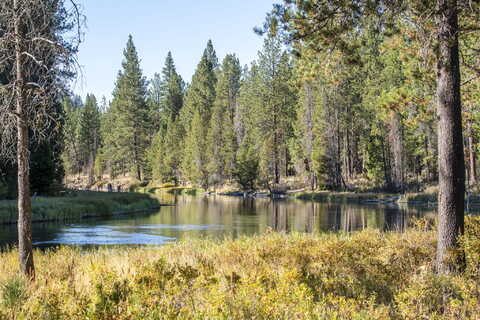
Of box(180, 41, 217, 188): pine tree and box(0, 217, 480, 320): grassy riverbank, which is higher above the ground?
box(180, 41, 217, 188): pine tree

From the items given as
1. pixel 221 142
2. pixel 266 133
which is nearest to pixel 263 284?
pixel 266 133

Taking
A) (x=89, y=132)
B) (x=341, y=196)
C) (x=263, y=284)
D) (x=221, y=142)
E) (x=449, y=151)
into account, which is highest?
(x=89, y=132)

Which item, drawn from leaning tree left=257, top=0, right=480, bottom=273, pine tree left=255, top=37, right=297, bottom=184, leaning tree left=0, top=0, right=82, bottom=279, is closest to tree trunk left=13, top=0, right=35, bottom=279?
leaning tree left=0, top=0, right=82, bottom=279

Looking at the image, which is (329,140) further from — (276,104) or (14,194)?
(14,194)

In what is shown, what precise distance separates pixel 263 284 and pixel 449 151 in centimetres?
411

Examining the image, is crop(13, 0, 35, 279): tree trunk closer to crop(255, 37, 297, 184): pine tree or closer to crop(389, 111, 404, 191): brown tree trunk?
crop(389, 111, 404, 191): brown tree trunk

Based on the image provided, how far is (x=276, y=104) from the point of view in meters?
70.8

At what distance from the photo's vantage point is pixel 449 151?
8.47 metres

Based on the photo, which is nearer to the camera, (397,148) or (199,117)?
(397,148)

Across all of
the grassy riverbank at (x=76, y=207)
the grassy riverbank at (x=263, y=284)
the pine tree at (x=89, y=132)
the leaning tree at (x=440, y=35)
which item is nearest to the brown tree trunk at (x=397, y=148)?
the grassy riverbank at (x=76, y=207)

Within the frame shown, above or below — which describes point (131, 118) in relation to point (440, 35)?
above

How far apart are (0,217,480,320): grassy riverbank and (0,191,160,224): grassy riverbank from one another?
61.5 ft

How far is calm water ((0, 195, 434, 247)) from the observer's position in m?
23.1

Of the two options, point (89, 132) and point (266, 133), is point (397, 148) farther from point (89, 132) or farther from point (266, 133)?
point (89, 132)
